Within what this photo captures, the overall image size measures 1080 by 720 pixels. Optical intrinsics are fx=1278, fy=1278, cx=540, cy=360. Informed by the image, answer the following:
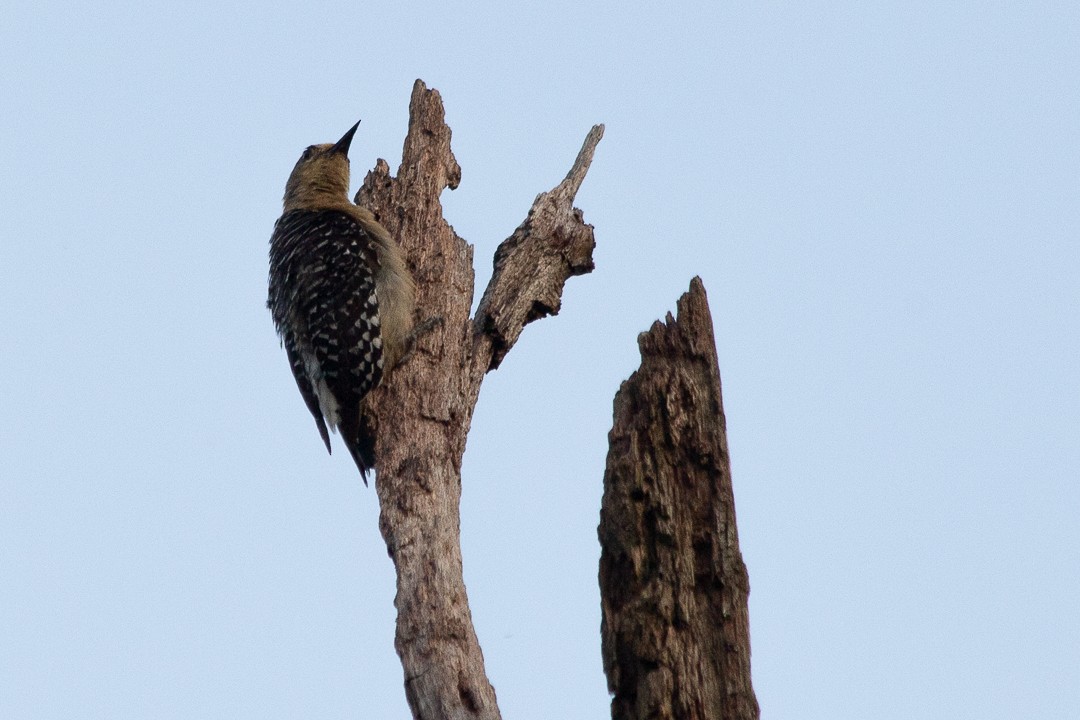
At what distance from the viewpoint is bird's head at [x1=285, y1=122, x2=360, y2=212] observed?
890 centimetres

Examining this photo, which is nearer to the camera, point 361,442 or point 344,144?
point 361,442

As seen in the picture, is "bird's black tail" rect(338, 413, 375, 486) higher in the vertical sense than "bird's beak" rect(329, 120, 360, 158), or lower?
lower

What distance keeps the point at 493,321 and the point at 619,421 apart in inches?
85.6

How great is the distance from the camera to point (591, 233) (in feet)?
23.3

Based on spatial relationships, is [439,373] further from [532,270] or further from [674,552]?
[674,552]

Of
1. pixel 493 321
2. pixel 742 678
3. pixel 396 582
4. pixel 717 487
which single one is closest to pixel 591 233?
pixel 493 321

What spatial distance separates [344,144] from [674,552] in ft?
18.3

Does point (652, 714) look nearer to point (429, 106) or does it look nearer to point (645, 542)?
point (645, 542)

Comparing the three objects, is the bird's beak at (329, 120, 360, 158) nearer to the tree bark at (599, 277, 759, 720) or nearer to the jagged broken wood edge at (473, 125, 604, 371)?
the jagged broken wood edge at (473, 125, 604, 371)

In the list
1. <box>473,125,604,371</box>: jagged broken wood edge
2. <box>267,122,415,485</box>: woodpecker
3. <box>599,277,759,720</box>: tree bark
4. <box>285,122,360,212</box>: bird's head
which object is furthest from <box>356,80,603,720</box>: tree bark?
<box>599,277,759,720</box>: tree bark

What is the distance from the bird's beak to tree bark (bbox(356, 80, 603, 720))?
116cm

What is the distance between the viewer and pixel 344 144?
9.22 meters

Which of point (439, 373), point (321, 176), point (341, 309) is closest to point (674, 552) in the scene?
point (439, 373)

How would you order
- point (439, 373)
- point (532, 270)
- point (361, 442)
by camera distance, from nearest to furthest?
point (439, 373)
point (532, 270)
point (361, 442)
